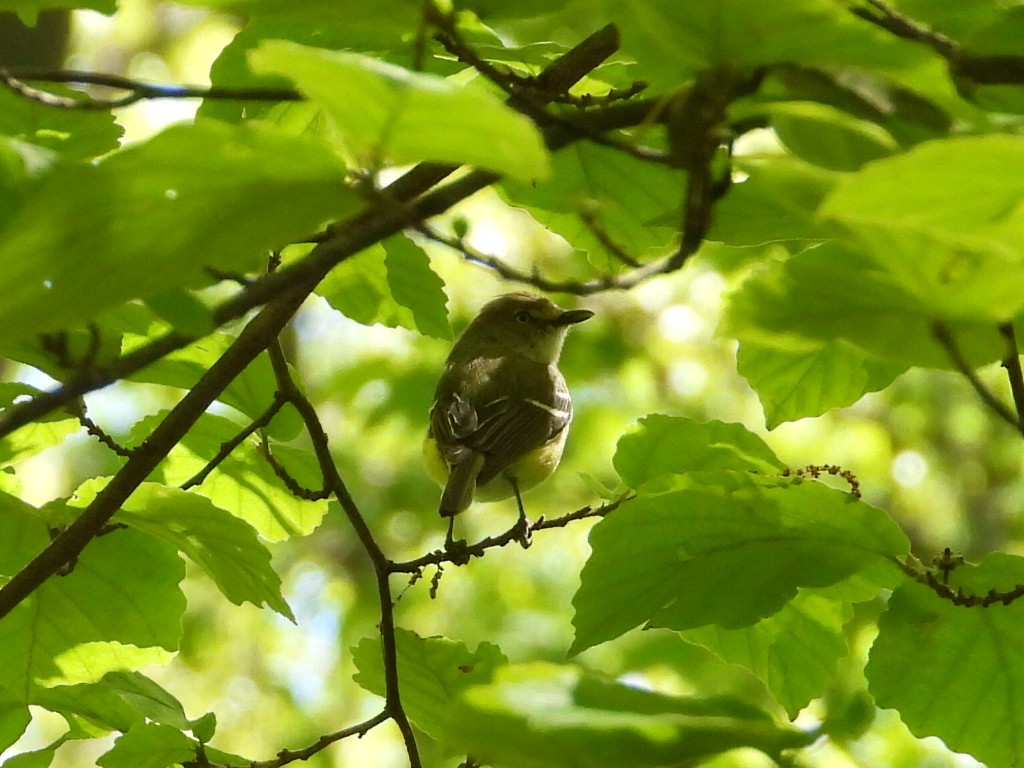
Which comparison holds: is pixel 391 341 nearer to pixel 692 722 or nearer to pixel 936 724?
pixel 936 724

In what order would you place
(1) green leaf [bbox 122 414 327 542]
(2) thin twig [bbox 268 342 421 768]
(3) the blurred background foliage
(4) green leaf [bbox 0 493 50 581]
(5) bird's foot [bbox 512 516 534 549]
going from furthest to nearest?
(3) the blurred background foliage
(5) bird's foot [bbox 512 516 534 549]
(1) green leaf [bbox 122 414 327 542]
(2) thin twig [bbox 268 342 421 768]
(4) green leaf [bbox 0 493 50 581]

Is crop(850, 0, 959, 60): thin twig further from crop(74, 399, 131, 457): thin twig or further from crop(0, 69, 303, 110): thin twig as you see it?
crop(74, 399, 131, 457): thin twig

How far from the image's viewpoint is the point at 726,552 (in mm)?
1495

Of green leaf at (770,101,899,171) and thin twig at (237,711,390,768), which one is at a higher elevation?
green leaf at (770,101,899,171)

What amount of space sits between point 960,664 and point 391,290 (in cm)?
108

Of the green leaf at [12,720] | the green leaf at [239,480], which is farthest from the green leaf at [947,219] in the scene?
the green leaf at [239,480]

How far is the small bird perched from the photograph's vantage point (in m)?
3.50

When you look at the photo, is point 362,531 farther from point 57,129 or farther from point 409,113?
point 409,113

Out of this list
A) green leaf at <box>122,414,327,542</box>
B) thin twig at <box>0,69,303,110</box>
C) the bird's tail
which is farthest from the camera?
the bird's tail

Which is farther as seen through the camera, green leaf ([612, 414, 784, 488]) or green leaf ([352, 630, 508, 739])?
green leaf ([352, 630, 508, 739])

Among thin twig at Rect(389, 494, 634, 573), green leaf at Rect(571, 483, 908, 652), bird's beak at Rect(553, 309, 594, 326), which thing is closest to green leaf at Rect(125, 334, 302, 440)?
thin twig at Rect(389, 494, 634, 573)

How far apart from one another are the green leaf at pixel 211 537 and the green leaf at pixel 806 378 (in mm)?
775

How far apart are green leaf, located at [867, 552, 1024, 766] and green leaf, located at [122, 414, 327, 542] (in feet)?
3.52

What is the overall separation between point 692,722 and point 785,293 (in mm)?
351
